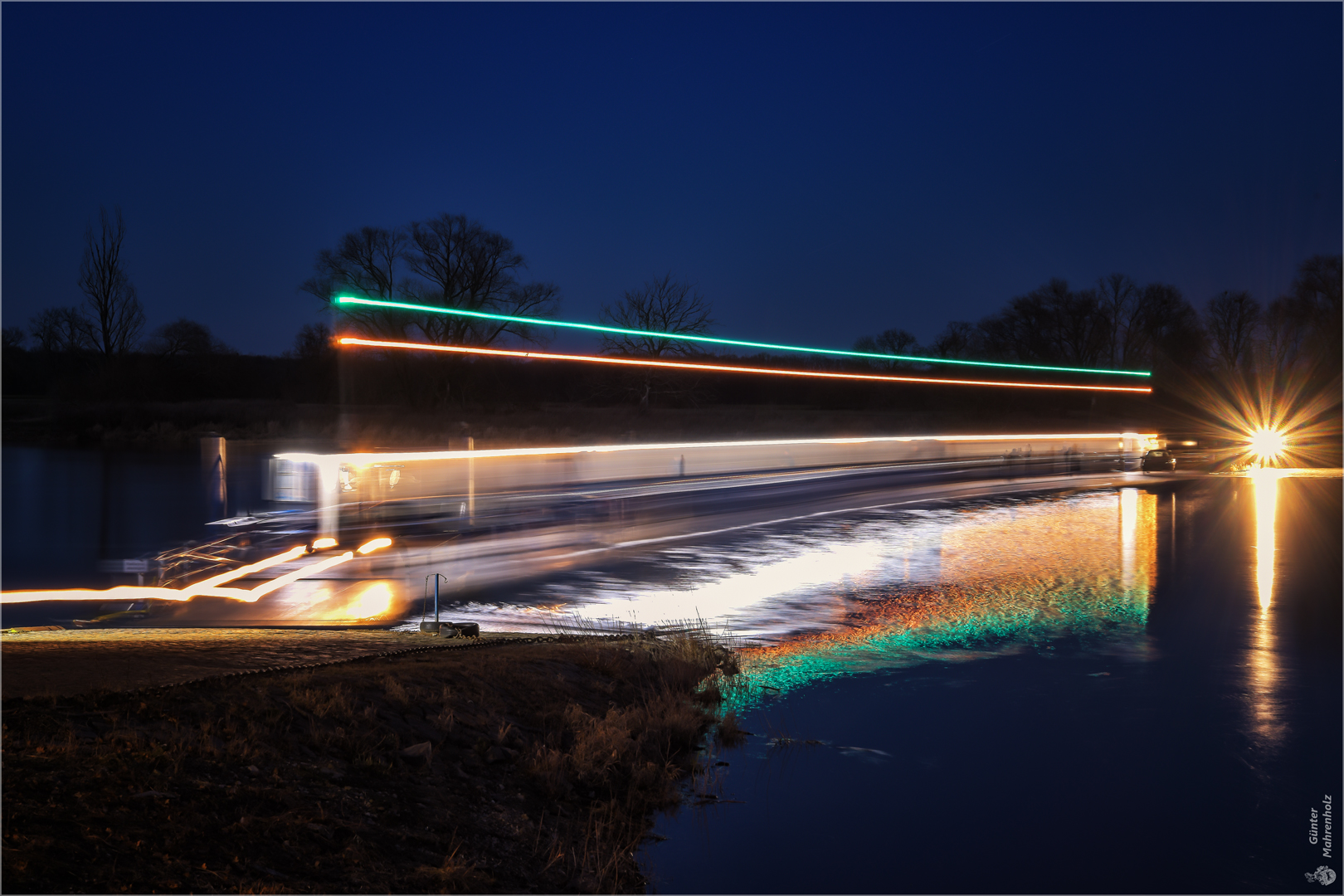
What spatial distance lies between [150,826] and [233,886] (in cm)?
53

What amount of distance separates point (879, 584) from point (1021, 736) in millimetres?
5373

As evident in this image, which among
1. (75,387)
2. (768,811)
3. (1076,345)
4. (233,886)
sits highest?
(1076,345)

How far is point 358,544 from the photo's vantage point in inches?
610

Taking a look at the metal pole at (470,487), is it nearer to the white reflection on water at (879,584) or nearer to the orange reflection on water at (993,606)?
the white reflection on water at (879,584)

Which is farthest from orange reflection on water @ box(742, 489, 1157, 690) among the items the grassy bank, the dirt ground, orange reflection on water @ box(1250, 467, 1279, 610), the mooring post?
the mooring post

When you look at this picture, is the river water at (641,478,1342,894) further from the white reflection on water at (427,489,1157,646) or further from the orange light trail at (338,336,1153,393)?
the orange light trail at (338,336,1153,393)

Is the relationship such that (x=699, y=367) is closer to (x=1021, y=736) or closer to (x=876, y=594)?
(x=876, y=594)

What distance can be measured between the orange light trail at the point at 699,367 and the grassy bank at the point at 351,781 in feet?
31.5

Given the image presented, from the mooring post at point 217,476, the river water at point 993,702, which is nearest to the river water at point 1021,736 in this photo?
the river water at point 993,702

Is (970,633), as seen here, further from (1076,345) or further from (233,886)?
(1076,345)

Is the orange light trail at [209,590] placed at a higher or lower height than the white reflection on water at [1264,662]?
higher

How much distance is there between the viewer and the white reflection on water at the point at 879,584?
10531 mm

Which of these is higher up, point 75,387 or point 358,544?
point 75,387

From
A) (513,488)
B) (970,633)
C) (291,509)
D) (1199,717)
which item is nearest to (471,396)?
(513,488)
